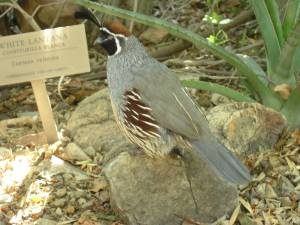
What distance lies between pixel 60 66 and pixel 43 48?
14cm

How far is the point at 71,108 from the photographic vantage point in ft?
12.5

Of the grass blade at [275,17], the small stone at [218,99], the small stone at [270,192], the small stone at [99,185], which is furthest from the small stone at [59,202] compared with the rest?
the grass blade at [275,17]

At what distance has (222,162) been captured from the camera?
246cm

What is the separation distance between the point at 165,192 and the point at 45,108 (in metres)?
0.99

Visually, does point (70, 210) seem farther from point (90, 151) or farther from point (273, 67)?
point (273, 67)

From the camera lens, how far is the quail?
2.54m

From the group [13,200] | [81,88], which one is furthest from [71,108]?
[13,200]

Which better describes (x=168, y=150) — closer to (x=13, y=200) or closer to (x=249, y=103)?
(x=249, y=103)

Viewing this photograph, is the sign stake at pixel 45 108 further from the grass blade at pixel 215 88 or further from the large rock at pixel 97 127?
the grass blade at pixel 215 88

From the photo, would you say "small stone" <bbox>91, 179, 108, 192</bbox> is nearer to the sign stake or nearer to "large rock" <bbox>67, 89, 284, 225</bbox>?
"large rock" <bbox>67, 89, 284, 225</bbox>

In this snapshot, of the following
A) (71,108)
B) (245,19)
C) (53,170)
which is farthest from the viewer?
(245,19)

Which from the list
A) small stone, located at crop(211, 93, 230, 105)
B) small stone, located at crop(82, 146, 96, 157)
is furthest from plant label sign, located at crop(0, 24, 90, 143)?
small stone, located at crop(211, 93, 230, 105)

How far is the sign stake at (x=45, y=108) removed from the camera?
3168mm

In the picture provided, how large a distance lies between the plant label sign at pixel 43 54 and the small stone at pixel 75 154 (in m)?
0.44
